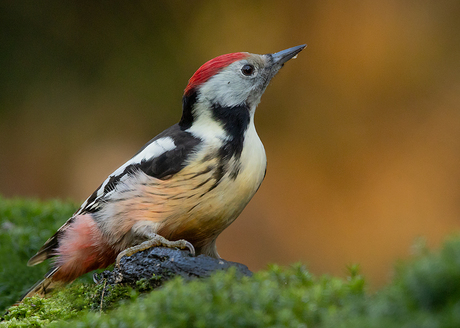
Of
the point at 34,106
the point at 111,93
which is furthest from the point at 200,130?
the point at 34,106

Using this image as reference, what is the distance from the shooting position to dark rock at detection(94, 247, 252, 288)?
212 centimetres

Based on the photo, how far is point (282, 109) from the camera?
25.2ft

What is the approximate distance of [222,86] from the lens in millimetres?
2805

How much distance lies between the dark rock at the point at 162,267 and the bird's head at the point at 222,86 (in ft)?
2.84

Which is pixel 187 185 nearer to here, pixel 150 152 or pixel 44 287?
pixel 150 152

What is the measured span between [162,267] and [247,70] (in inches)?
50.9

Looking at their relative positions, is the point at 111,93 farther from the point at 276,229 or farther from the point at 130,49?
the point at 276,229

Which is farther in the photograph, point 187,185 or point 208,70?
point 208,70

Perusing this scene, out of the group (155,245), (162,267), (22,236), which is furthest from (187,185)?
(22,236)

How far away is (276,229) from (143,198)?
214 inches

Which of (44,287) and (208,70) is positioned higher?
(208,70)

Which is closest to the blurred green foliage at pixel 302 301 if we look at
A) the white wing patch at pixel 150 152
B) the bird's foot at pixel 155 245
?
the bird's foot at pixel 155 245

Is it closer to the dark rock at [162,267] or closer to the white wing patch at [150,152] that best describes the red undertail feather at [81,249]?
the white wing patch at [150,152]

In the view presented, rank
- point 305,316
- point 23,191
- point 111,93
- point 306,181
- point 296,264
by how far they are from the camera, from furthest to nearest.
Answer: point 23,191, point 111,93, point 306,181, point 296,264, point 305,316
